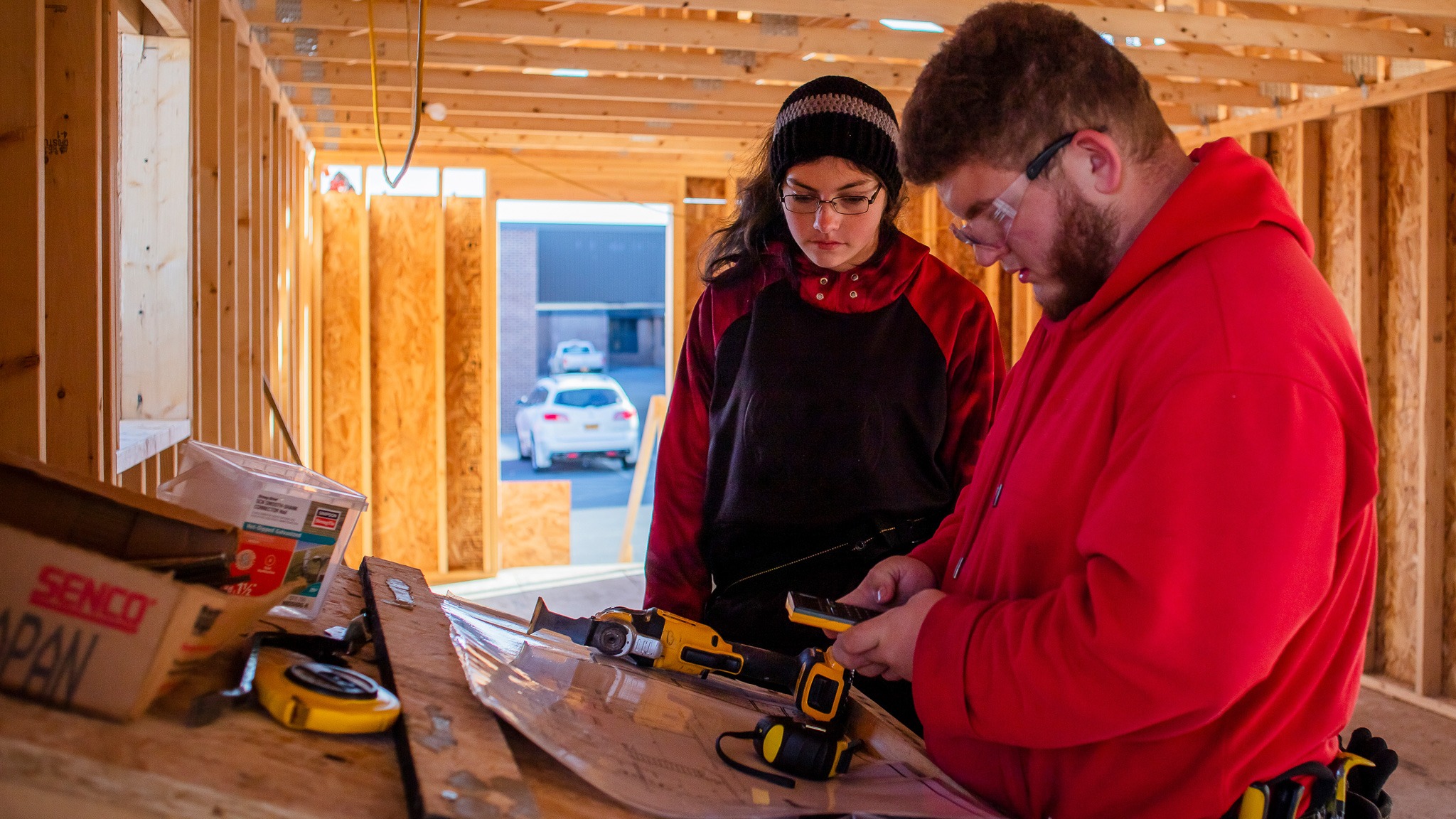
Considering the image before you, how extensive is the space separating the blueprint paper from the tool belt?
230 millimetres

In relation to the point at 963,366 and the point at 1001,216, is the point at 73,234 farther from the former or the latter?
the point at 1001,216

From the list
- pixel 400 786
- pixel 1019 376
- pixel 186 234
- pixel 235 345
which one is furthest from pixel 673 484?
pixel 235 345

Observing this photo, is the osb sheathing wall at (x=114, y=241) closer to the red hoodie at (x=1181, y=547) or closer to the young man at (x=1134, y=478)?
the young man at (x=1134, y=478)

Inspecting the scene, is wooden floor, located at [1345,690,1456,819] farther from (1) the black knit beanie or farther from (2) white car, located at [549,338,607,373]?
(2) white car, located at [549,338,607,373]

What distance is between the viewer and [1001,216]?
3.46ft

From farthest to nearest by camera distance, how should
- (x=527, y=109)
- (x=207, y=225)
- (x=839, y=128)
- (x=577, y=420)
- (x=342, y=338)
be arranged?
(x=577, y=420) < (x=342, y=338) < (x=527, y=109) < (x=207, y=225) < (x=839, y=128)

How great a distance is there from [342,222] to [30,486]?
6363mm

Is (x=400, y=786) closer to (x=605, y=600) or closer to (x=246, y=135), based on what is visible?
(x=246, y=135)

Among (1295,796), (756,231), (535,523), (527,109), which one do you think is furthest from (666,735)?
(535,523)

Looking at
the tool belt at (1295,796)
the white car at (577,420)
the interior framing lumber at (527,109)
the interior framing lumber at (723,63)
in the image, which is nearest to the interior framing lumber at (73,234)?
the tool belt at (1295,796)

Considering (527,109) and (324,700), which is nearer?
(324,700)

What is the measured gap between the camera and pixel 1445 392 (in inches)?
185

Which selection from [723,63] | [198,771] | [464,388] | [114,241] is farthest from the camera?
[464,388]

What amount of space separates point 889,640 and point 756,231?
100cm
